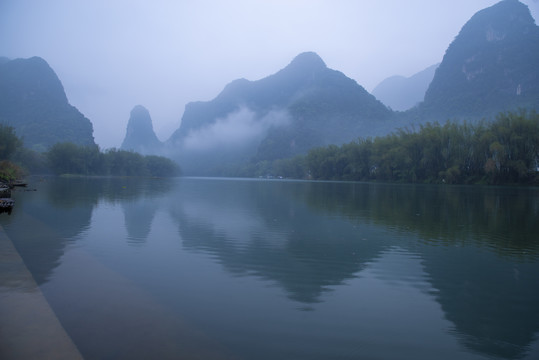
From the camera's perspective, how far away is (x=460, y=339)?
384 centimetres

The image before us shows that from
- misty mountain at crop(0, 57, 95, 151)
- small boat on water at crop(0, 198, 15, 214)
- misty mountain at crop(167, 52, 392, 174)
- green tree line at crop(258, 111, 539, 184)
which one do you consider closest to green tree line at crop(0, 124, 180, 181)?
misty mountain at crop(0, 57, 95, 151)

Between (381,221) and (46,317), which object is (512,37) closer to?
(381,221)

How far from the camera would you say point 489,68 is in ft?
385

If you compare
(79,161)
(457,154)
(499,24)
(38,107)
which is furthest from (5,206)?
(499,24)

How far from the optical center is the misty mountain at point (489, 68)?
10206 cm

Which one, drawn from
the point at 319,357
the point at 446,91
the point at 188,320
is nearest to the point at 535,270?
the point at 319,357

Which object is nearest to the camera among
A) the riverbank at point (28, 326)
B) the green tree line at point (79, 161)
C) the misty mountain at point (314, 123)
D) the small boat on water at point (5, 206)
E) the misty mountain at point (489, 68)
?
the riverbank at point (28, 326)

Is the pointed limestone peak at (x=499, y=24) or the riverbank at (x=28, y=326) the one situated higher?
the pointed limestone peak at (x=499, y=24)

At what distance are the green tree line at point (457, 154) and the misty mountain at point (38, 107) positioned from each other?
92712mm

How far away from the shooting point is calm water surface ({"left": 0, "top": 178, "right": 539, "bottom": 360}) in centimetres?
360

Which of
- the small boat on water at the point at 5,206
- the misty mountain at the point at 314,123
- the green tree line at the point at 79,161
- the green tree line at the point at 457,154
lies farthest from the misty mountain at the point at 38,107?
the small boat on water at the point at 5,206

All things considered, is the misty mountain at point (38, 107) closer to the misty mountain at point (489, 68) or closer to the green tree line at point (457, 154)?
the green tree line at point (457, 154)

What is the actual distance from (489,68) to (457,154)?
3353 inches

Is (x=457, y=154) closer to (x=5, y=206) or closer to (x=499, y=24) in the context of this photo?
(x=5, y=206)
